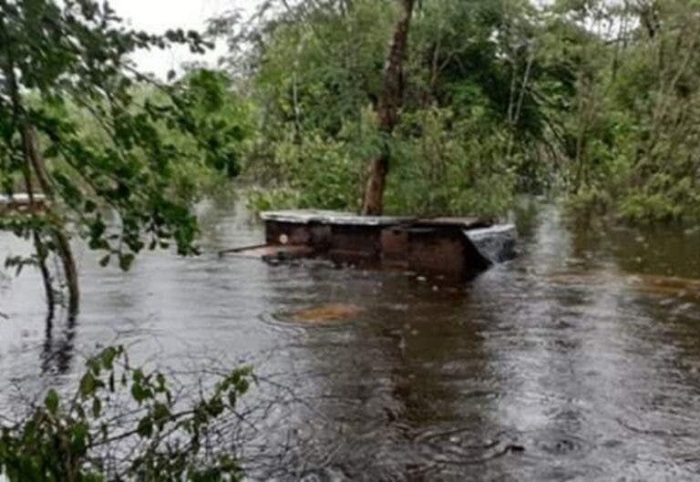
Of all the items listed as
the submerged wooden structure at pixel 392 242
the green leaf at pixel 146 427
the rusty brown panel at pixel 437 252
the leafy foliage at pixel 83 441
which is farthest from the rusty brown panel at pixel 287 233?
the green leaf at pixel 146 427

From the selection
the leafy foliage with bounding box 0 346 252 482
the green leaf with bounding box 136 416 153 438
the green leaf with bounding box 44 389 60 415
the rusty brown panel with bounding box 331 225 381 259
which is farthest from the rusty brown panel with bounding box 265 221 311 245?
the green leaf with bounding box 44 389 60 415

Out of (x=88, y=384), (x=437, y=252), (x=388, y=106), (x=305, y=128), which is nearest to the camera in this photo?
(x=88, y=384)

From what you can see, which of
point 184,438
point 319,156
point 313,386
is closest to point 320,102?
point 319,156

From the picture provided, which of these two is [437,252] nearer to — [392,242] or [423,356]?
[392,242]

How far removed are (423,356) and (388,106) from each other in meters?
8.34

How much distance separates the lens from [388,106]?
1648 centimetres

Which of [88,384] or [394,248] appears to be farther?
[394,248]

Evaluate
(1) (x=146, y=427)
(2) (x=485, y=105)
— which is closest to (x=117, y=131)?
(1) (x=146, y=427)

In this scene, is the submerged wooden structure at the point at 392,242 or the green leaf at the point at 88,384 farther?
the submerged wooden structure at the point at 392,242

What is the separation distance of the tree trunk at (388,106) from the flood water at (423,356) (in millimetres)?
2541

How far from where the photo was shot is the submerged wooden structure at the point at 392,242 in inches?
565

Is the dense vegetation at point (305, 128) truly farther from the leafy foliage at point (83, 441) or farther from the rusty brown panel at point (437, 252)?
the rusty brown panel at point (437, 252)

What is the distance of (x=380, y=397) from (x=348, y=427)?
0.86 metres

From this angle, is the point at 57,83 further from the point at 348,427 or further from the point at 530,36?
the point at 530,36
